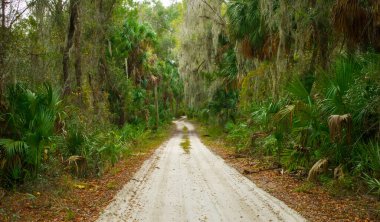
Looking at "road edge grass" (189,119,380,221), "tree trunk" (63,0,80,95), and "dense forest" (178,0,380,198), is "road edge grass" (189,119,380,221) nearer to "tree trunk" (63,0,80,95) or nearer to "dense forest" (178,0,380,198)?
"dense forest" (178,0,380,198)

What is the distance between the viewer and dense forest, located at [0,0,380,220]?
7012mm

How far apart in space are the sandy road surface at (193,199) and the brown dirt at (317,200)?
0.27 m

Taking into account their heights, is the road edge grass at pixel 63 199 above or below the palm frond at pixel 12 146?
below

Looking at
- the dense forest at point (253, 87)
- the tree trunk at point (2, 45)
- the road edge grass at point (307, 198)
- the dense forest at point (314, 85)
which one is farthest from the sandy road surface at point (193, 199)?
the tree trunk at point (2, 45)

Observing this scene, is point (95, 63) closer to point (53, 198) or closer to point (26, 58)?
point (26, 58)

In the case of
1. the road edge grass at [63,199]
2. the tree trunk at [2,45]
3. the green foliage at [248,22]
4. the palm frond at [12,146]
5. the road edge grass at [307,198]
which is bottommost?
the road edge grass at [307,198]

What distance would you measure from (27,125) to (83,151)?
218 cm

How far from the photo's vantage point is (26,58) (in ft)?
26.0

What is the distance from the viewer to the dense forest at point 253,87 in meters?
7.01

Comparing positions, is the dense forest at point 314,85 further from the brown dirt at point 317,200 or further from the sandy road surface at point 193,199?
the sandy road surface at point 193,199

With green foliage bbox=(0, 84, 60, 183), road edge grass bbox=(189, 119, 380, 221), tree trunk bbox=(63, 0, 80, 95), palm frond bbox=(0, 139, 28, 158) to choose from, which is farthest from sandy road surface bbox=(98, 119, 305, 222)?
tree trunk bbox=(63, 0, 80, 95)

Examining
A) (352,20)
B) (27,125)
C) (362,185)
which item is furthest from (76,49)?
(362,185)

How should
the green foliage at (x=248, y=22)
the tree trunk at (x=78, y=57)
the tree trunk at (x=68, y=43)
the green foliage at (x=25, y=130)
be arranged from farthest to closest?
the green foliage at (x=248, y=22) < the tree trunk at (x=78, y=57) < the tree trunk at (x=68, y=43) < the green foliage at (x=25, y=130)

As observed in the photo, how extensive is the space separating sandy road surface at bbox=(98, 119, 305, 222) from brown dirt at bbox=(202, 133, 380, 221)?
0.88ft
